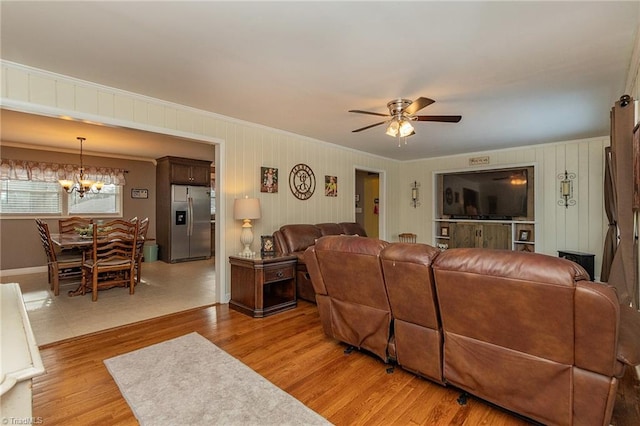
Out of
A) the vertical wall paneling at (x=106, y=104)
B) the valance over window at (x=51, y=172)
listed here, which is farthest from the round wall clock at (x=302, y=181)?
the valance over window at (x=51, y=172)

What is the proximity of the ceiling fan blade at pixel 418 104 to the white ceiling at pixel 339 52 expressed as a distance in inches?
8.8

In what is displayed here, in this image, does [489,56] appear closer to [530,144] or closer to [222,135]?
[222,135]

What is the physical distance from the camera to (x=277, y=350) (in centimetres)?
270

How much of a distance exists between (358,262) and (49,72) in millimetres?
3166

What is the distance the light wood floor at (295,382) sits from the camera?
72.4 inches

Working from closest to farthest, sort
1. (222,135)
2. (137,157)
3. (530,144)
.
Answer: (222,135), (530,144), (137,157)

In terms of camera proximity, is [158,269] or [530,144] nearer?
[530,144]

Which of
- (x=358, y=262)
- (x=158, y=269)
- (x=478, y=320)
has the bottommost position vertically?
(x=158, y=269)

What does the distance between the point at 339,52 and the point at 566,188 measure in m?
5.14

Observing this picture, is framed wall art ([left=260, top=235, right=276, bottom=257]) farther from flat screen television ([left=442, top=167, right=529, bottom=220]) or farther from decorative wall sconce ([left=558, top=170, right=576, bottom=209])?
decorative wall sconce ([left=558, top=170, right=576, bottom=209])

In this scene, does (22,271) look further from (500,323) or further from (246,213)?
(500,323)

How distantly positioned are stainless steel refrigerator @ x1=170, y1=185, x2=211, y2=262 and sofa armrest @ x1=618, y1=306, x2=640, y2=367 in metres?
7.30

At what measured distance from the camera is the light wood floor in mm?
1840

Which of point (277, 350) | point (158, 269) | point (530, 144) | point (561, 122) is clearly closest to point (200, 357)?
point (277, 350)
